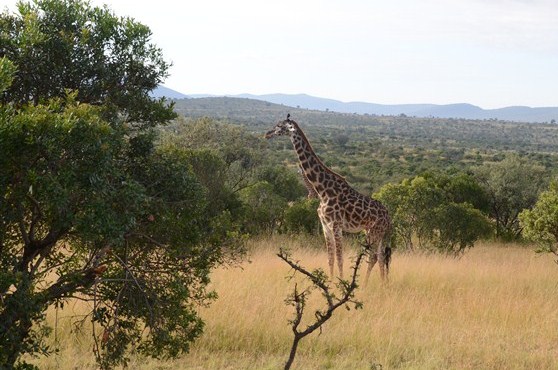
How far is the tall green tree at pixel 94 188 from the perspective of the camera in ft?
13.8

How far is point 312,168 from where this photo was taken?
11.4 meters

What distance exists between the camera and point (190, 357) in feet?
24.1

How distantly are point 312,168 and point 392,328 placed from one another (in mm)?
3784

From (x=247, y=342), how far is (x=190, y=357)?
787 millimetres

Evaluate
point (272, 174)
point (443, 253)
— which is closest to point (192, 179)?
point (443, 253)

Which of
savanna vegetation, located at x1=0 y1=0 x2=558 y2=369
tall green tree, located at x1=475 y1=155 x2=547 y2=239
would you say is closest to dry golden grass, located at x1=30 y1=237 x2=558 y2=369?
savanna vegetation, located at x1=0 y1=0 x2=558 y2=369

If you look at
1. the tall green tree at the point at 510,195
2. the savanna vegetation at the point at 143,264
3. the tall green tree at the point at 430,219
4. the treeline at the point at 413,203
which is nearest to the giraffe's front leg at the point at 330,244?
the savanna vegetation at the point at 143,264

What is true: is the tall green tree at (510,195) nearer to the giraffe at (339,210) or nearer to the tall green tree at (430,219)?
the tall green tree at (430,219)

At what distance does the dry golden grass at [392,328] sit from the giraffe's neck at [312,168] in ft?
5.34

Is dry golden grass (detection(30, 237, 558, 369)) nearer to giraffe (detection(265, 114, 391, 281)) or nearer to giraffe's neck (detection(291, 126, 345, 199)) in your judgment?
giraffe (detection(265, 114, 391, 281))

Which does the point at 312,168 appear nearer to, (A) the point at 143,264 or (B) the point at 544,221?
(B) the point at 544,221

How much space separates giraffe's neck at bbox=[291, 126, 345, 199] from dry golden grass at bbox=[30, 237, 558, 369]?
5.34 feet

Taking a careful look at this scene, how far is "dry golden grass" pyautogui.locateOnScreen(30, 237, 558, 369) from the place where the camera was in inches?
290

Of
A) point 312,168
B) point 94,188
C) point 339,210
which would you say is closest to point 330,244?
point 339,210
